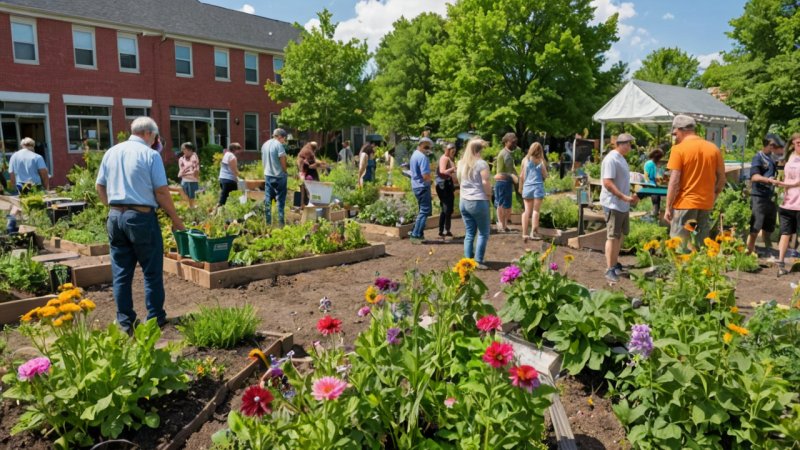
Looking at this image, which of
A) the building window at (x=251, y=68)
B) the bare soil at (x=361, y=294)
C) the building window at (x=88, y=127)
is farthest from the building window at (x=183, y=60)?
the bare soil at (x=361, y=294)

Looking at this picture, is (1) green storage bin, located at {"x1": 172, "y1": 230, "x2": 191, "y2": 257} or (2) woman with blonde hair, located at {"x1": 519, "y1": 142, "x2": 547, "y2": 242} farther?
(2) woman with blonde hair, located at {"x1": 519, "y1": 142, "x2": 547, "y2": 242}

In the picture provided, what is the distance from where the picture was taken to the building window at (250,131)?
101 ft

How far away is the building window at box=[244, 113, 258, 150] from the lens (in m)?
30.7

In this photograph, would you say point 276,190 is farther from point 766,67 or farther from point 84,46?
point 766,67

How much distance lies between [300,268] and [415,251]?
A: 2179 millimetres

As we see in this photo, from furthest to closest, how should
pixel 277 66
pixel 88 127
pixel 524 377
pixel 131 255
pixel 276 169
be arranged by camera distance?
pixel 277 66
pixel 88 127
pixel 276 169
pixel 131 255
pixel 524 377

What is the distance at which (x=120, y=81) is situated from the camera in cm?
2441

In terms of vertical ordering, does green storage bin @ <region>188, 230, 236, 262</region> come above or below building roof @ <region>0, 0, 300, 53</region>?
below

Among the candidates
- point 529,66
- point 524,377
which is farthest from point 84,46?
point 524,377

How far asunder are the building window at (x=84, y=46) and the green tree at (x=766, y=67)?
104ft

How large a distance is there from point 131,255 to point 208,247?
183 centimetres

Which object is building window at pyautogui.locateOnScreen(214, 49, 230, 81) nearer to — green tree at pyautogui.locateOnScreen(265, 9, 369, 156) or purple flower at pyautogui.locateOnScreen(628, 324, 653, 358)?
green tree at pyautogui.locateOnScreen(265, 9, 369, 156)

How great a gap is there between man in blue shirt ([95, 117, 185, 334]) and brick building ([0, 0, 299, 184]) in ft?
64.5

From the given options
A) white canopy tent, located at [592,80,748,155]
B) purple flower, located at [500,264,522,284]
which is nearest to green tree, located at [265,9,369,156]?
white canopy tent, located at [592,80,748,155]
